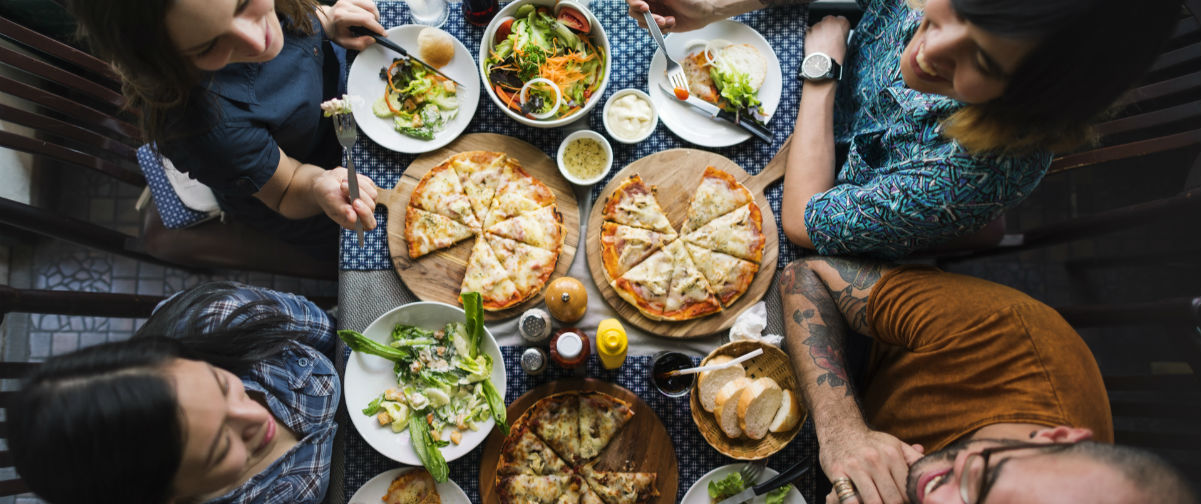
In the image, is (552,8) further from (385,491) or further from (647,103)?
(385,491)

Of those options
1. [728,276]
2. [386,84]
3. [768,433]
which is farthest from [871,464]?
[386,84]

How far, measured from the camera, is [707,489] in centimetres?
266

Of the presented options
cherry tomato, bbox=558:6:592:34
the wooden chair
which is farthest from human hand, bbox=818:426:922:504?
the wooden chair

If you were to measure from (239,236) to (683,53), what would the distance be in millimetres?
2284

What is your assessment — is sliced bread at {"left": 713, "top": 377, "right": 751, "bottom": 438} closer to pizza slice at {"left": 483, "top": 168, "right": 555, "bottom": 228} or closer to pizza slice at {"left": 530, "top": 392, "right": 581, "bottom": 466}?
pizza slice at {"left": 530, "top": 392, "right": 581, "bottom": 466}

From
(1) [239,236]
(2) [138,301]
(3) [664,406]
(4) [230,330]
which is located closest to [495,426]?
(3) [664,406]

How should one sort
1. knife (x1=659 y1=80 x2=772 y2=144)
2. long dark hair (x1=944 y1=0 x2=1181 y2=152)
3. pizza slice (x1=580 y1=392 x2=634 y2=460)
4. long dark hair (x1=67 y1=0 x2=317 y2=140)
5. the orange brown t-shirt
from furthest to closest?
1. knife (x1=659 y1=80 x2=772 y2=144)
2. pizza slice (x1=580 y1=392 x2=634 y2=460)
3. the orange brown t-shirt
4. long dark hair (x1=67 y1=0 x2=317 y2=140)
5. long dark hair (x1=944 y1=0 x2=1181 y2=152)

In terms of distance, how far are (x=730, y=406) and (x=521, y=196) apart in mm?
1299

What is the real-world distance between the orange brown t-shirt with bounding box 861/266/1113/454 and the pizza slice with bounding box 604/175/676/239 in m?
1.00

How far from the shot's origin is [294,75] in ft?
8.36

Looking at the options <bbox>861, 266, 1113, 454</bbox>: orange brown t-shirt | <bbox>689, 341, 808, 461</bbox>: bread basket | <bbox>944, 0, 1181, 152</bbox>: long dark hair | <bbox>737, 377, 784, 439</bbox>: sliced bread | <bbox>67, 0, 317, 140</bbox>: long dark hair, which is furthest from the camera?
<bbox>689, 341, 808, 461</bbox>: bread basket

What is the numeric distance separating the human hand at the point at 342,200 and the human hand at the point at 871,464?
2065 millimetres

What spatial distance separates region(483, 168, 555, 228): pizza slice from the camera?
2.85 metres

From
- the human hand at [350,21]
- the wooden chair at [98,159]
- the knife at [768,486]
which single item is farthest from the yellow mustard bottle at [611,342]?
the human hand at [350,21]
